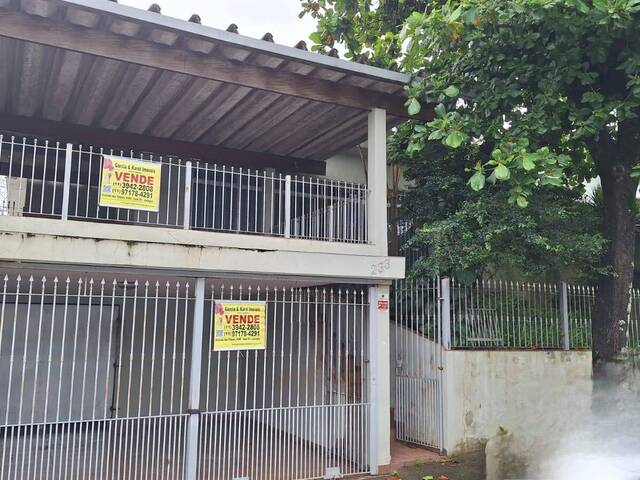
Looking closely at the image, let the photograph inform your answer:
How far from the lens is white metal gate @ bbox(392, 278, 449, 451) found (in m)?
7.94

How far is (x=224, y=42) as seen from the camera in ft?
20.3

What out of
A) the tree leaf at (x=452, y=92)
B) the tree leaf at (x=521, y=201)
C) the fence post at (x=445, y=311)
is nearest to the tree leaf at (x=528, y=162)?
the tree leaf at (x=521, y=201)

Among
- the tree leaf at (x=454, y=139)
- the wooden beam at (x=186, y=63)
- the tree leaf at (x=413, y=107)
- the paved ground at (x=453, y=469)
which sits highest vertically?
the wooden beam at (x=186, y=63)

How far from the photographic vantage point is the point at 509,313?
848 cm

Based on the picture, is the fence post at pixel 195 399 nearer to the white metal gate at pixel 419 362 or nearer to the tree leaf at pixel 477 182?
the white metal gate at pixel 419 362

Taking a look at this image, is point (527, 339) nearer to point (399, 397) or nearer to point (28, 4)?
point (399, 397)

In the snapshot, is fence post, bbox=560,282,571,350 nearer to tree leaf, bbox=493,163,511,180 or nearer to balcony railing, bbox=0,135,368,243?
tree leaf, bbox=493,163,511,180

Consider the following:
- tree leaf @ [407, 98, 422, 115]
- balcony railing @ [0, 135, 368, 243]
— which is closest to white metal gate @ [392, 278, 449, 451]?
balcony railing @ [0, 135, 368, 243]

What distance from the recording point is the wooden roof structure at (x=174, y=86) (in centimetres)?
574

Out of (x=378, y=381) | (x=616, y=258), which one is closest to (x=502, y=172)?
(x=616, y=258)

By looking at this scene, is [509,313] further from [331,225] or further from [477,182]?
[331,225]

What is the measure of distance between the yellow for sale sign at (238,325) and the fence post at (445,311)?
2656mm

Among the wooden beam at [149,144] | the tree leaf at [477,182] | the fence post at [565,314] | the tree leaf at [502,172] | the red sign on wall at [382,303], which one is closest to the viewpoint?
the tree leaf at [502,172]

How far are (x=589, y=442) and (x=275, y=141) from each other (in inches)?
257
